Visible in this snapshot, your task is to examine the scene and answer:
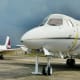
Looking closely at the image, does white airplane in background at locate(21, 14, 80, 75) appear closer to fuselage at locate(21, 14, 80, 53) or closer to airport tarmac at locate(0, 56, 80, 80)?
fuselage at locate(21, 14, 80, 53)

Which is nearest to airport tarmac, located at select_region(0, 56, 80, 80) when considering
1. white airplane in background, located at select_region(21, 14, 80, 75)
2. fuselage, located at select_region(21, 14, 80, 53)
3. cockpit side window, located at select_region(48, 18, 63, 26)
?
white airplane in background, located at select_region(21, 14, 80, 75)

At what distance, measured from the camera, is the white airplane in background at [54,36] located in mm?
14164

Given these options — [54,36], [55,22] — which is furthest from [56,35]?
[55,22]

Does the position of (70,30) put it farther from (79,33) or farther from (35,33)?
(35,33)

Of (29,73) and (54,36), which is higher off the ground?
(54,36)

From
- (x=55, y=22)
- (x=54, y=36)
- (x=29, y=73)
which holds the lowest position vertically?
(x=29, y=73)

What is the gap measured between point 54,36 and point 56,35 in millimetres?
212

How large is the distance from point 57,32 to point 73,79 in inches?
122

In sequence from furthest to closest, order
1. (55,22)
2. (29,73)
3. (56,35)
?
(55,22) → (29,73) → (56,35)

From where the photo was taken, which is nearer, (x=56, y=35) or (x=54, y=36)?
(x=54, y=36)

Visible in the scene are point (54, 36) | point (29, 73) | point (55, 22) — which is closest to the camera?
point (54, 36)

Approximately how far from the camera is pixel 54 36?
15062mm

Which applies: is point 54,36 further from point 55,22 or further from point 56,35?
point 55,22

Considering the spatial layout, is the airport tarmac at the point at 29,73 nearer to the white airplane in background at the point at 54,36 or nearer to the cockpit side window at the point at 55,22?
the white airplane in background at the point at 54,36
